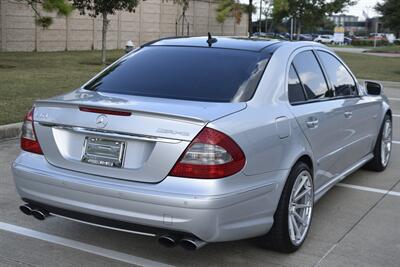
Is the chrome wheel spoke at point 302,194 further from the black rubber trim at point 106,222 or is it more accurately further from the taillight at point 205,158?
the black rubber trim at point 106,222

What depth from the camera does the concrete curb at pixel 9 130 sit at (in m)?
7.71

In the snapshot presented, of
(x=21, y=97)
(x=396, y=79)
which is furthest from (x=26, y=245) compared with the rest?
(x=396, y=79)

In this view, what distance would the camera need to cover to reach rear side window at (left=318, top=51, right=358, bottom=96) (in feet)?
17.3

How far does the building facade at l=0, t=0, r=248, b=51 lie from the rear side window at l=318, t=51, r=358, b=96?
17.6 metres

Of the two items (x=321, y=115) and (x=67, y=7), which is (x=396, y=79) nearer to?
(x=67, y=7)

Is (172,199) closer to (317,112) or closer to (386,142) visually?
(317,112)

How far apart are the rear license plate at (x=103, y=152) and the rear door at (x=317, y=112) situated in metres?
1.42

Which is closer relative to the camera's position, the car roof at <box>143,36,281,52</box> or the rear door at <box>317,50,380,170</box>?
the car roof at <box>143,36,281,52</box>

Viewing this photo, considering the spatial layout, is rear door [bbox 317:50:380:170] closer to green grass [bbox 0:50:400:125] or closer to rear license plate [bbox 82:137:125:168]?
rear license plate [bbox 82:137:125:168]

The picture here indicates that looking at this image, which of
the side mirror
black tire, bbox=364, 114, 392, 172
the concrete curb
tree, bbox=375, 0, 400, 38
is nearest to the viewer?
the side mirror

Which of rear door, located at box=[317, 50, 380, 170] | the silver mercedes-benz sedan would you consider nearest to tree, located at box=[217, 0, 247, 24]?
rear door, located at box=[317, 50, 380, 170]

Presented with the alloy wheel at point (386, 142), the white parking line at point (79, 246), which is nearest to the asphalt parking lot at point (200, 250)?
the white parking line at point (79, 246)

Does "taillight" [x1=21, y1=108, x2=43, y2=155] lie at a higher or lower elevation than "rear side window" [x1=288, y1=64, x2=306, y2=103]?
lower

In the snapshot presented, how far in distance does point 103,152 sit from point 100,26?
29.9 metres
